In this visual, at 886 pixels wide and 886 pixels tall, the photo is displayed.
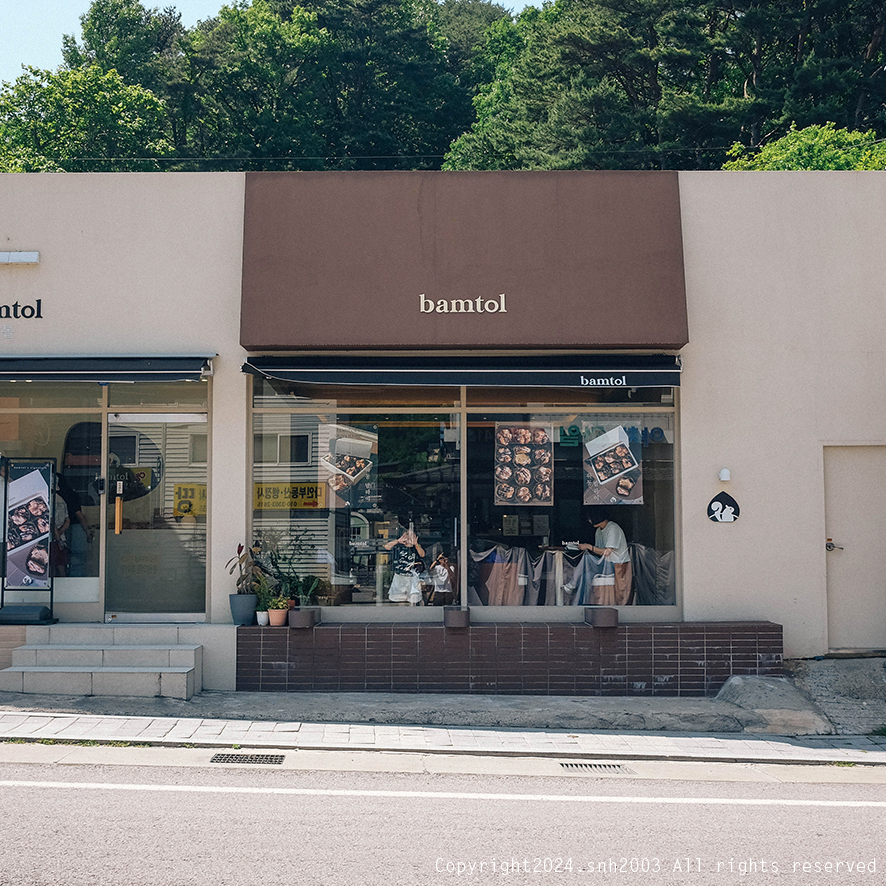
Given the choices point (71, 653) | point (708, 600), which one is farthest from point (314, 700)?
point (708, 600)

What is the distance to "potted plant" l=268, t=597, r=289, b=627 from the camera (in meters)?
10.1

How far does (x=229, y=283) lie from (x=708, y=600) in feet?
21.4

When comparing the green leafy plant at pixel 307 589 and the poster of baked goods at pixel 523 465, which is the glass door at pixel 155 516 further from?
the poster of baked goods at pixel 523 465

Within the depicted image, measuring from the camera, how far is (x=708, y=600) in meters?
10.5

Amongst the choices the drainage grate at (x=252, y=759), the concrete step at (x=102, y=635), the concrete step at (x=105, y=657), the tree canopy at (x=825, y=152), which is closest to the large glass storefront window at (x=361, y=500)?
the concrete step at (x=102, y=635)

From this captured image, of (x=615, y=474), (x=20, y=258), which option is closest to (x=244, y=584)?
(x=615, y=474)

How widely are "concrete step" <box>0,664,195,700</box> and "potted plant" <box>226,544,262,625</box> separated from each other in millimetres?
841

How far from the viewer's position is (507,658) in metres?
10.1

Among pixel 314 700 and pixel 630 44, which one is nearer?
pixel 314 700

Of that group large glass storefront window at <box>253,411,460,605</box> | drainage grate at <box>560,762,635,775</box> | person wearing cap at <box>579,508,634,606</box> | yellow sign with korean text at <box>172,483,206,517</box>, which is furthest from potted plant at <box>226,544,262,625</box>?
drainage grate at <box>560,762,635,775</box>

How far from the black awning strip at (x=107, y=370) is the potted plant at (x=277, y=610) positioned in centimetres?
258

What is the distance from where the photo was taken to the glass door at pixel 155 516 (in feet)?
35.0

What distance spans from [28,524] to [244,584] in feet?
8.48

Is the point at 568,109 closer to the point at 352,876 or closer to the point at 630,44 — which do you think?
the point at 630,44
